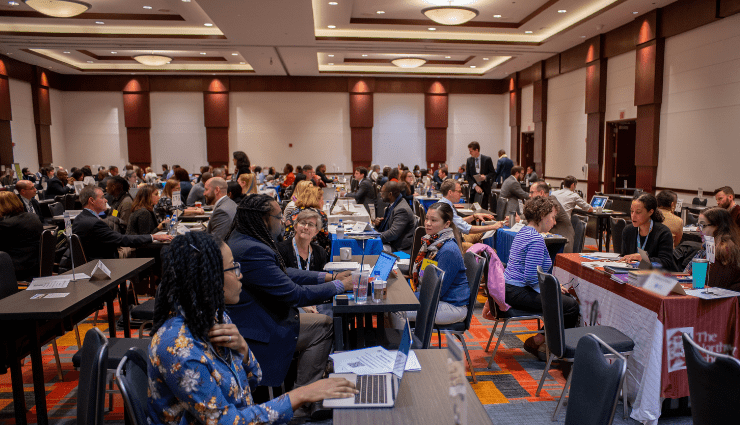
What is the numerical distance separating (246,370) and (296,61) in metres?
12.5

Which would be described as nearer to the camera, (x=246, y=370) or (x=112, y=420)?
(x=246, y=370)

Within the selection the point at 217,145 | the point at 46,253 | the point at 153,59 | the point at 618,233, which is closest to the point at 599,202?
the point at 618,233

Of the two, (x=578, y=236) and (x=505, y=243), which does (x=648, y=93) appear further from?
(x=505, y=243)

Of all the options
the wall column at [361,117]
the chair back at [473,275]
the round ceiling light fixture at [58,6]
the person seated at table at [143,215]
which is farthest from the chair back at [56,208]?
the wall column at [361,117]

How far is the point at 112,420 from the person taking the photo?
3113 millimetres

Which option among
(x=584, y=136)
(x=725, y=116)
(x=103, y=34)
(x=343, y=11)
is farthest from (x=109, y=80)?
(x=725, y=116)

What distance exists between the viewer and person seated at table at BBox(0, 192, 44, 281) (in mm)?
4629

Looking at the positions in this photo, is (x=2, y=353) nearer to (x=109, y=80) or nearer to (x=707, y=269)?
(x=707, y=269)

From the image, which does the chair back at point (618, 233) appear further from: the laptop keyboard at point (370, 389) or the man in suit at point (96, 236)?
the man in suit at point (96, 236)

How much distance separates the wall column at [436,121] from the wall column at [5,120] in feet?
39.0

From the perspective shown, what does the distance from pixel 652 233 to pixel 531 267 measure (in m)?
1.07

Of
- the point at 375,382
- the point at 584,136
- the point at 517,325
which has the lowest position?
the point at 517,325

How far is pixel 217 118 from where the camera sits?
52.4 feet

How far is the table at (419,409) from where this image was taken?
5.04 feet
